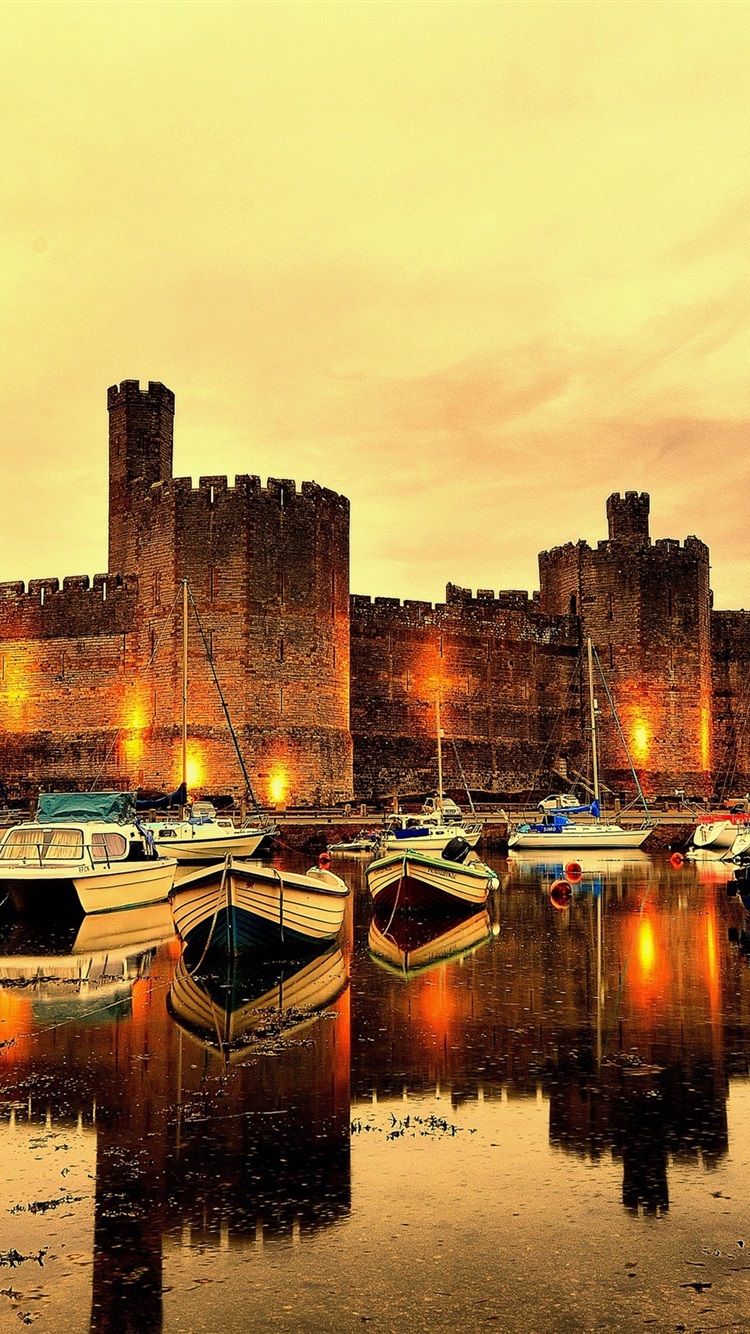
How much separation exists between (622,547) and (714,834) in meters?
14.6

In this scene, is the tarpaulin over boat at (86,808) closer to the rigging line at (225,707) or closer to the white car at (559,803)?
the rigging line at (225,707)

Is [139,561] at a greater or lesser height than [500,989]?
greater

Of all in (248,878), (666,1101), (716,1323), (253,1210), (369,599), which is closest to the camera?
(716,1323)

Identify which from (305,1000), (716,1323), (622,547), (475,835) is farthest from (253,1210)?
(622,547)

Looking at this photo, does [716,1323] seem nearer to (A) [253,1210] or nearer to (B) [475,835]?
(A) [253,1210]

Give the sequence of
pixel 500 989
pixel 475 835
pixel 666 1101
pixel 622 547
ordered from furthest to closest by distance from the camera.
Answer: pixel 622 547, pixel 475 835, pixel 500 989, pixel 666 1101

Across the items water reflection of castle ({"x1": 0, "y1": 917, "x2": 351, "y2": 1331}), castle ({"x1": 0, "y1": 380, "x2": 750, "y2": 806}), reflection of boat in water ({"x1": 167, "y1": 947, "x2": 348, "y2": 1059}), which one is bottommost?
reflection of boat in water ({"x1": 167, "y1": 947, "x2": 348, "y2": 1059})

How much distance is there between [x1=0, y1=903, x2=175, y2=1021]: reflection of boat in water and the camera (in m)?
10.5

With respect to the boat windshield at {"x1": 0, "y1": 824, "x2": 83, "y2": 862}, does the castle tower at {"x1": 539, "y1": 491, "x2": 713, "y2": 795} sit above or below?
above

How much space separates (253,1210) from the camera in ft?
17.6

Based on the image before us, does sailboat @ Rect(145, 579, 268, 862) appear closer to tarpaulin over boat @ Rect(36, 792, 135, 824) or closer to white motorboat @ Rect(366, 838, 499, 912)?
tarpaulin over boat @ Rect(36, 792, 135, 824)

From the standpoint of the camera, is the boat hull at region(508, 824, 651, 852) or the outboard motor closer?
the outboard motor

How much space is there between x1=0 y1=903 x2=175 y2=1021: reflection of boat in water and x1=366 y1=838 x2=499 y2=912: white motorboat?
2933 mm

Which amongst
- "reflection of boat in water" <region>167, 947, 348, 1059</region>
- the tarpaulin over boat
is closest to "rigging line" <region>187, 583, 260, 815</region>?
the tarpaulin over boat
